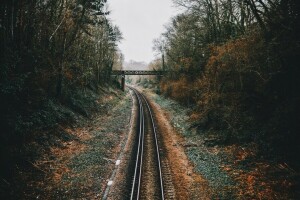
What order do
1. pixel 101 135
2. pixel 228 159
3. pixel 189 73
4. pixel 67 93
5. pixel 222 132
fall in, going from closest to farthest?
pixel 228 159, pixel 222 132, pixel 101 135, pixel 67 93, pixel 189 73

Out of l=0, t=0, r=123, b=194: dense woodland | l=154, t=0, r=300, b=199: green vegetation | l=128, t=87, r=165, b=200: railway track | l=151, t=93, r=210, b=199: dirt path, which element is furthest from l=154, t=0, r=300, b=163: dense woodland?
l=0, t=0, r=123, b=194: dense woodland

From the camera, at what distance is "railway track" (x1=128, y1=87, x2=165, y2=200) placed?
962 cm

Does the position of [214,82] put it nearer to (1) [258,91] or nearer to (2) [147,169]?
(1) [258,91]

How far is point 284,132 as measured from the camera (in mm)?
10539

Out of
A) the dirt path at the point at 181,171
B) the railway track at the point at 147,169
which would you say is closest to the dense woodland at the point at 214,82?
the dirt path at the point at 181,171

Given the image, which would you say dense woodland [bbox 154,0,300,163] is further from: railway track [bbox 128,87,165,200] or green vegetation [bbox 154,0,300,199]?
railway track [bbox 128,87,165,200]

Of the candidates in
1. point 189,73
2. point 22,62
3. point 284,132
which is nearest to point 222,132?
point 284,132

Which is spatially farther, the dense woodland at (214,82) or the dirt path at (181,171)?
the dense woodland at (214,82)

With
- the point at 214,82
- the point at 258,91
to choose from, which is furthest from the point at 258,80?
the point at 214,82

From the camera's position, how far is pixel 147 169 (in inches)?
465

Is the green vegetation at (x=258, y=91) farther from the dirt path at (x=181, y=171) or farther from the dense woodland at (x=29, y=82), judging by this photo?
the dense woodland at (x=29, y=82)

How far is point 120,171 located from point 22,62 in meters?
8.95

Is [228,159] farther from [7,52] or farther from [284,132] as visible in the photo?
[7,52]

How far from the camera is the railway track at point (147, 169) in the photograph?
9.62 metres
